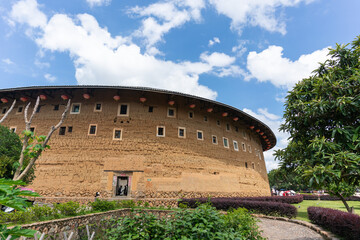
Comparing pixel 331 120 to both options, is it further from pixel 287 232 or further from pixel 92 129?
pixel 92 129

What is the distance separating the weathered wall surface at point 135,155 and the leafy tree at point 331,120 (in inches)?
401

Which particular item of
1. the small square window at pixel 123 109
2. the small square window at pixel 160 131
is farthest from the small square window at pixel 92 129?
the small square window at pixel 160 131

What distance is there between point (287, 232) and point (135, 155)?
10.3m

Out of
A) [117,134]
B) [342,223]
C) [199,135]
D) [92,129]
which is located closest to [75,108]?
[92,129]

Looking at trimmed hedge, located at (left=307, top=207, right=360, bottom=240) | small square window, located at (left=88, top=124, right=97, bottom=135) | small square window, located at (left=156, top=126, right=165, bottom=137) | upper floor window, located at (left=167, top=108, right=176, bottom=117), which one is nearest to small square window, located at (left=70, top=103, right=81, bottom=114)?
small square window, located at (left=88, top=124, right=97, bottom=135)

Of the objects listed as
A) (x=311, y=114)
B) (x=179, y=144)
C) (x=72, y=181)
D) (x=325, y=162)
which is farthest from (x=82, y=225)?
(x=179, y=144)

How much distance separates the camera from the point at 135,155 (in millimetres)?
14719

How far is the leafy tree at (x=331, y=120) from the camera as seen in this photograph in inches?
166

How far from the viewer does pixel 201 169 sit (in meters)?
15.7

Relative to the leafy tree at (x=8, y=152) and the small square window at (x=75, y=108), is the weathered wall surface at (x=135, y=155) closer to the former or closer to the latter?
the small square window at (x=75, y=108)

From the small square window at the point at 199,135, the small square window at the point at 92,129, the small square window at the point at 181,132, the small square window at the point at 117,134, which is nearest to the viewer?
the small square window at the point at 117,134

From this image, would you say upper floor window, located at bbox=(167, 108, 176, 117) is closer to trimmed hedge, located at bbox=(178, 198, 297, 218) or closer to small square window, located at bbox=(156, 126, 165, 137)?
small square window, located at bbox=(156, 126, 165, 137)

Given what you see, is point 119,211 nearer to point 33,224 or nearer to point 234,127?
point 33,224

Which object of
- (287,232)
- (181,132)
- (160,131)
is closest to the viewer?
(287,232)
